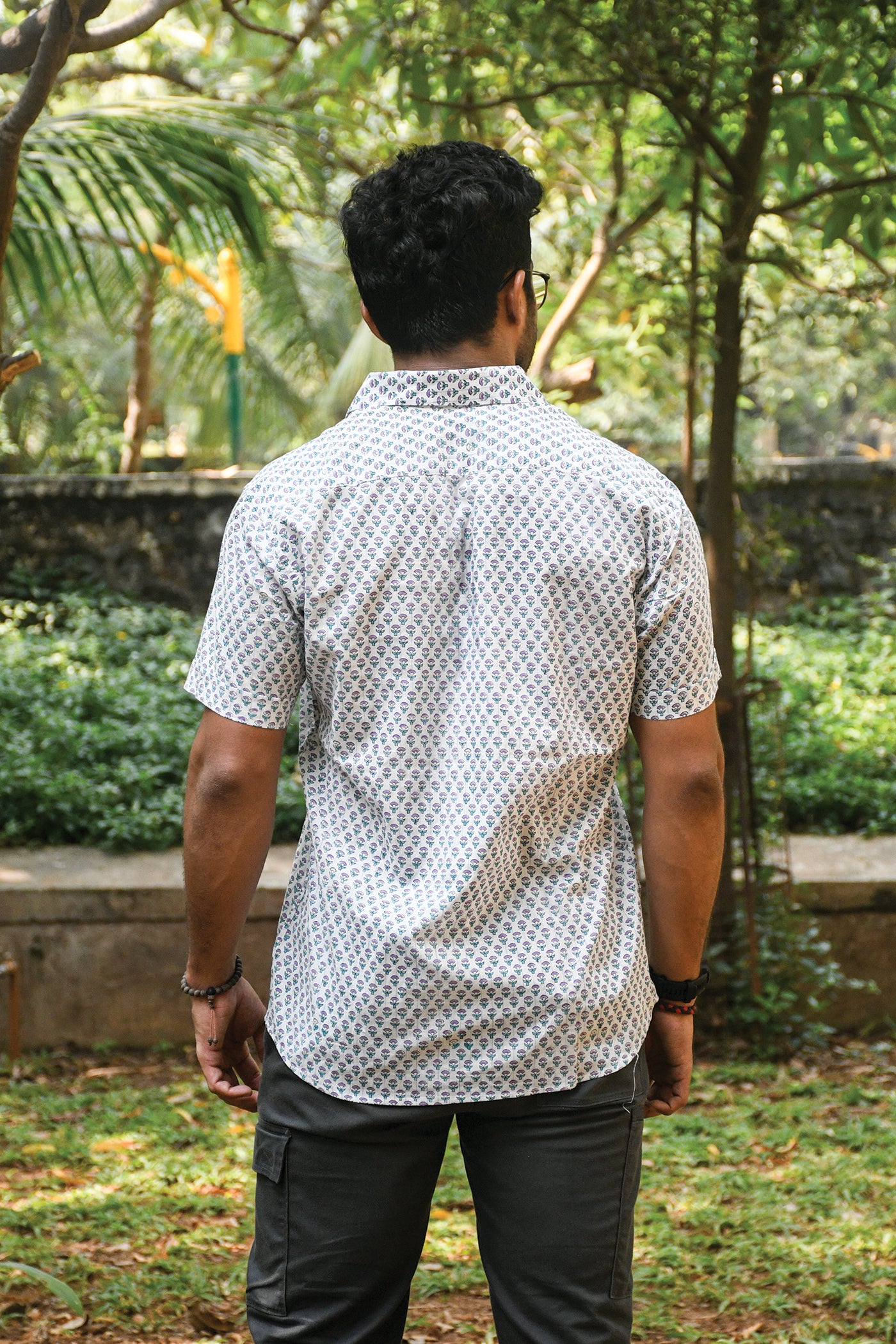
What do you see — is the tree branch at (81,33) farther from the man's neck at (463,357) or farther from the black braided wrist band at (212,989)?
the black braided wrist band at (212,989)

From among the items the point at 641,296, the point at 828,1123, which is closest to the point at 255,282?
the point at 641,296

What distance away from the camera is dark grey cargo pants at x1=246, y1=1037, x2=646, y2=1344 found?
60.9 inches

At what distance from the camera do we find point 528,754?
1514 mm

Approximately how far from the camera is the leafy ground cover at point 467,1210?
2.72 metres

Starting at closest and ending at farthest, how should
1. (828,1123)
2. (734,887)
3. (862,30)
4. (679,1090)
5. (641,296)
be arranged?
(679,1090), (862,30), (828,1123), (734,887), (641,296)

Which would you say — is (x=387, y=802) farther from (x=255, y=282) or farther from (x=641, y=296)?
(x=255, y=282)

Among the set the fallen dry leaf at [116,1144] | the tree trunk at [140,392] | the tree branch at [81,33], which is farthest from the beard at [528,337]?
the tree trunk at [140,392]

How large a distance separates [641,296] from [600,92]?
2.66 feet

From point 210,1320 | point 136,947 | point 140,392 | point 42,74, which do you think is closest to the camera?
point 42,74

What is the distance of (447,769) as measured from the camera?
152 cm

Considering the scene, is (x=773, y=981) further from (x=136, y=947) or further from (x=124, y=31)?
(x=124, y=31)

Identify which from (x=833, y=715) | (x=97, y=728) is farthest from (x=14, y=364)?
(x=833, y=715)

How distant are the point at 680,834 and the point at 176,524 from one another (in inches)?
273

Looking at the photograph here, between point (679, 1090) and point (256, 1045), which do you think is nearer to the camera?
point (679, 1090)
